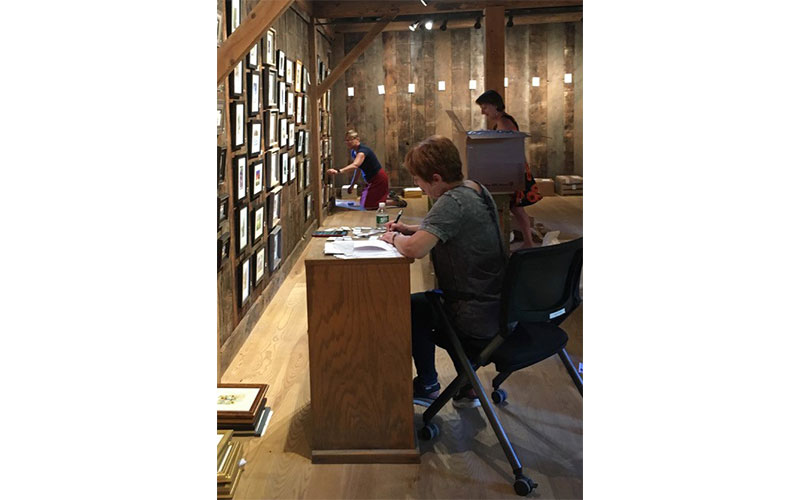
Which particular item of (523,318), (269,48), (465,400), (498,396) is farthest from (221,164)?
(269,48)

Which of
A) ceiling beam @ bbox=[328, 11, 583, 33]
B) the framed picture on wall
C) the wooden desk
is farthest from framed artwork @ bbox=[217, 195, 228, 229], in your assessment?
ceiling beam @ bbox=[328, 11, 583, 33]

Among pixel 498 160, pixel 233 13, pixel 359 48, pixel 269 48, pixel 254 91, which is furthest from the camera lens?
pixel 359 48

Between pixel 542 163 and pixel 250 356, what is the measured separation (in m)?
9.98

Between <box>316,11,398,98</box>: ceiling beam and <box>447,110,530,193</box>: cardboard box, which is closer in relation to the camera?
<box>447,110,530,193</box>: cardboard box

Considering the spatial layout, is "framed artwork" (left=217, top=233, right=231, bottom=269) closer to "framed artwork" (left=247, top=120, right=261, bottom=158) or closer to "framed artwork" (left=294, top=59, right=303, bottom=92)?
"framed artwork" (left=247, top=120, right=261, bottom=158)

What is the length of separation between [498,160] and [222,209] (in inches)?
85.9

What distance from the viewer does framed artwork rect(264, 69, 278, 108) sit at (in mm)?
5662

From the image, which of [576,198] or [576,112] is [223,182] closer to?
[576,198]

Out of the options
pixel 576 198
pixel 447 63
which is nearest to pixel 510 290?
pixel 576 198

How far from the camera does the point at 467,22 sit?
12.9 m

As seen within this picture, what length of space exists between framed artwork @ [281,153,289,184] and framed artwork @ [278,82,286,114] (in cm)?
39

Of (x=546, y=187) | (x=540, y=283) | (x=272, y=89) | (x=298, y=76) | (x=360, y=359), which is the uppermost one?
(x=298, y=76)

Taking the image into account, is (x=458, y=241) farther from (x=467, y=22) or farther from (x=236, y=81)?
(x=467, y=22)

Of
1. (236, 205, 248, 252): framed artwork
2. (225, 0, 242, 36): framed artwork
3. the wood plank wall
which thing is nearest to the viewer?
(225, 0, 242, 36): framed artwork
